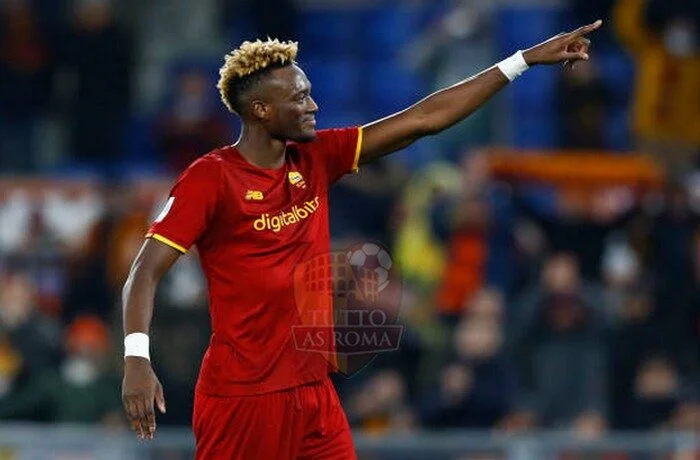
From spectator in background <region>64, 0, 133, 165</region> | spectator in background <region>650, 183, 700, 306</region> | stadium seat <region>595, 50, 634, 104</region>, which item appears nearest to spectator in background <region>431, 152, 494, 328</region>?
spectator in background <region>650, 183, 700, 306</region>

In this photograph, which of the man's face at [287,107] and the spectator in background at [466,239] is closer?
the man's face at [287,107]

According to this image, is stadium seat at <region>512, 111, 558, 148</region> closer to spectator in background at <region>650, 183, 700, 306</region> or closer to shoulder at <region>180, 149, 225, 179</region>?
spectator in background at <region>650, 183, 700, 306</region>

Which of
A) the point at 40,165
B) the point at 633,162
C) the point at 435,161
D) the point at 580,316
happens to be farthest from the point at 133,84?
the point at 580,316

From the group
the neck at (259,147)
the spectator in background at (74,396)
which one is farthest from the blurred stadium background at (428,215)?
the neck at (259,147)

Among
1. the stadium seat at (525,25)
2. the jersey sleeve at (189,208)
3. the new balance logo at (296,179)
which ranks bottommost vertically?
the jersey sleeve at (189,208)

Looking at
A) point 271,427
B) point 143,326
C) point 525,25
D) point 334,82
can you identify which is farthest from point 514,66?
point 334,82

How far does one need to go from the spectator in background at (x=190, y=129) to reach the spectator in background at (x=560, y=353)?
11.6ft

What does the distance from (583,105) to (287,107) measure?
7.27 metres

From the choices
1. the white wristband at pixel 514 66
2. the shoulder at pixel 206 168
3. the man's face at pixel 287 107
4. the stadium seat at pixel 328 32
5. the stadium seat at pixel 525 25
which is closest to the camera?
the shoulder at pixel 206 168

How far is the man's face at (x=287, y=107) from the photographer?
700 cm

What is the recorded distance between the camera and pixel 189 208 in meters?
6.81

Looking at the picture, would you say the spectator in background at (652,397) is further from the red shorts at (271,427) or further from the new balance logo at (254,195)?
the new balance logo at (254,195)

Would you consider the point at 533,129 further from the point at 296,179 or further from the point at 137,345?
the point at 137,345

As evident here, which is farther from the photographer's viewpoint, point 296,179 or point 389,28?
point 389,28
